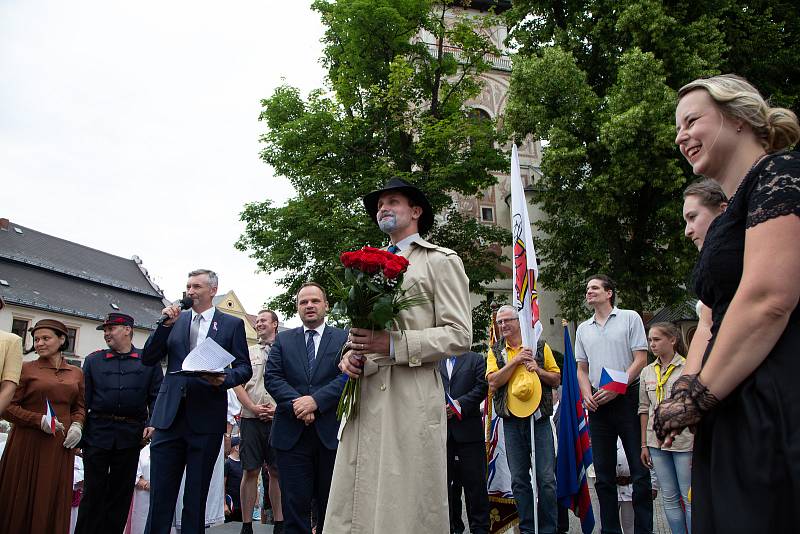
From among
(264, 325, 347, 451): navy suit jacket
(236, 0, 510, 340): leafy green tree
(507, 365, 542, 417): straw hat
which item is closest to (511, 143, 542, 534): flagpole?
(507, 365, 542, 417): straw hat

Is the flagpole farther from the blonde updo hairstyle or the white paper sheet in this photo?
the blonde updo hairstyle

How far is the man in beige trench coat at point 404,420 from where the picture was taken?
3.20 m

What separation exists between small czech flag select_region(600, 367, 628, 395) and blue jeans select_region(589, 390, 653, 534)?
0.15 m

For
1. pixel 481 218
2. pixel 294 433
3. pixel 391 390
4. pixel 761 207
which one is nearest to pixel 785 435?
pixel 761 207

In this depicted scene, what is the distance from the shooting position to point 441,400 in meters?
3.50

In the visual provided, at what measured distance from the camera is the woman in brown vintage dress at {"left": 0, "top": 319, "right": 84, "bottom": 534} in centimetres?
595

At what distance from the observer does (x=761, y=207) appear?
1.97 metres

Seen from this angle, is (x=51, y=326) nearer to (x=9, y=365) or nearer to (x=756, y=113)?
(x=9, y=365)

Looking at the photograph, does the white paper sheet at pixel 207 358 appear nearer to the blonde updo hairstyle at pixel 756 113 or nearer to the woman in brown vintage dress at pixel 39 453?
the woman in brown vintage dress at pixel 39 453

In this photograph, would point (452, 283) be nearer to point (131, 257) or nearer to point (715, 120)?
point (715, 120)

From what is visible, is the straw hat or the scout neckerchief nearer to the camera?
the scout neckerchief

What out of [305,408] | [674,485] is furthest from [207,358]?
[674,485]

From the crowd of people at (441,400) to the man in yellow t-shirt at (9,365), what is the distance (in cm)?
2

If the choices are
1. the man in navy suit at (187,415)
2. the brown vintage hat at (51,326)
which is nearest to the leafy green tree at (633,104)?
the man in navy suit at (187,415)
